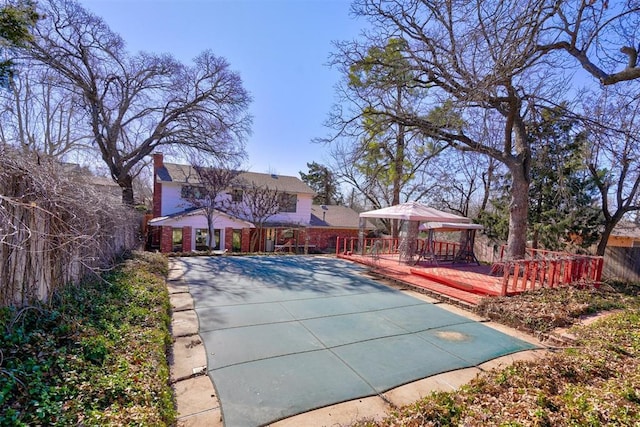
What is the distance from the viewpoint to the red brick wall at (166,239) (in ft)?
58.9

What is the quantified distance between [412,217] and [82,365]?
875 cm

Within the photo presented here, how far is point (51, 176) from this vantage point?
3869mm

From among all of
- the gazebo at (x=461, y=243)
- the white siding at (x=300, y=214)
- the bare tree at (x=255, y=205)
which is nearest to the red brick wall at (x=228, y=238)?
the bare tree at (x=255, y=205)

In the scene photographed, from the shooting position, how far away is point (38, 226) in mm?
3604

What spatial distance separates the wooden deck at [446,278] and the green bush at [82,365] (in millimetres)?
5961

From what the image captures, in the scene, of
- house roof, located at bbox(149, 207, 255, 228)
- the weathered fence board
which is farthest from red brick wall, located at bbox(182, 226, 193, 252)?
the weathered fence board

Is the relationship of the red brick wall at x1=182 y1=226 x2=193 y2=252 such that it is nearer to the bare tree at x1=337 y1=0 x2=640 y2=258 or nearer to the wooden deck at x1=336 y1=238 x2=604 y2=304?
the wooden deck at x1=336 y1=238 x2=604 y2=304

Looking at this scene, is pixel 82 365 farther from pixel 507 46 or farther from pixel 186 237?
pixel 186 237

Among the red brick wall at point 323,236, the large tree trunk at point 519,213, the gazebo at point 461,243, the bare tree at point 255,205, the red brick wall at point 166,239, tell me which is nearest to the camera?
the large tree trunk at point 519,213

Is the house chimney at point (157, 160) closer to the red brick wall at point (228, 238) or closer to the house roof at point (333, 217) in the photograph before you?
the red brick wall at point (228, 238)

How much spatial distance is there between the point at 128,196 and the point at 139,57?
6.93 metres

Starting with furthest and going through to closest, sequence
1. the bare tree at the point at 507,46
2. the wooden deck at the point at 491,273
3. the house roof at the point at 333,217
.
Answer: the house roof at the point at 333,217
the wooden deck at the point at 491,273
the bare tree at the point at 507,46

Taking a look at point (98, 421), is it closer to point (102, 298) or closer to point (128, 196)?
point (102, 298)

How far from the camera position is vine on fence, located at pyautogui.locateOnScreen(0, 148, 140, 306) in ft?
10.2
